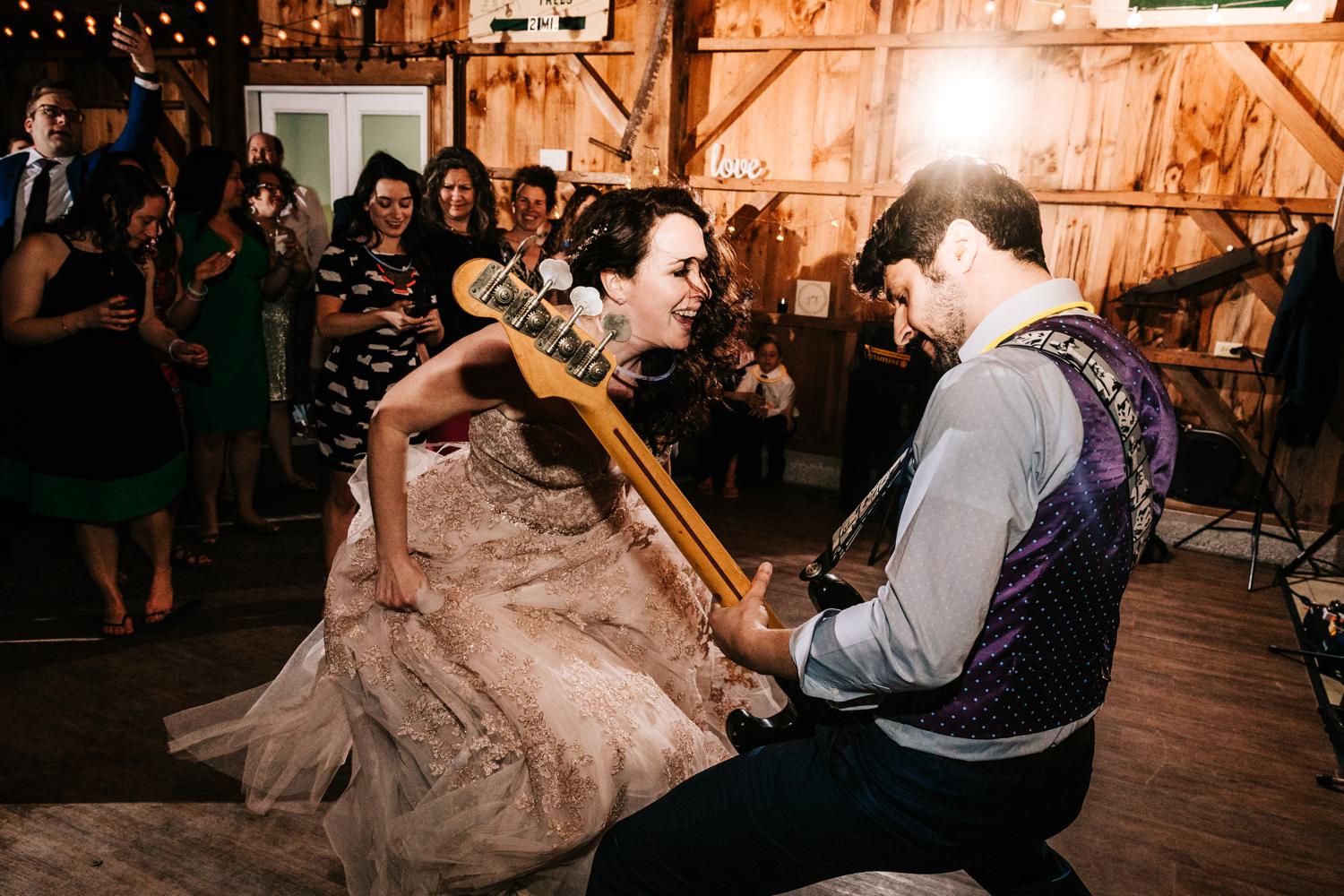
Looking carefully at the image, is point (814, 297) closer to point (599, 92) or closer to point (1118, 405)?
point (599, 92)

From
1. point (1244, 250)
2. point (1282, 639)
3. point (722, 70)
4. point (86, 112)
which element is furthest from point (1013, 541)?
point (86, 112)

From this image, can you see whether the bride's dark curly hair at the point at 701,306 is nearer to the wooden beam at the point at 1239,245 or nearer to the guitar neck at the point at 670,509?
the guitar neck at the point at 670,509

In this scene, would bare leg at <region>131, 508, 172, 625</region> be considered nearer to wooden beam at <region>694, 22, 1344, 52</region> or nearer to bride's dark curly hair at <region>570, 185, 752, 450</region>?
bride's dark curly hair at <region>570, 185, 752, 450</region>

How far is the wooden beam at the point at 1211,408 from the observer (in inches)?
220

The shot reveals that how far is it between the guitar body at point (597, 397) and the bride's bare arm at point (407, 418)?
0.35 metres

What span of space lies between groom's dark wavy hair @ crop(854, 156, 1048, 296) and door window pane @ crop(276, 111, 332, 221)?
773cm

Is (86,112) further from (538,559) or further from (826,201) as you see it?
(538,559)

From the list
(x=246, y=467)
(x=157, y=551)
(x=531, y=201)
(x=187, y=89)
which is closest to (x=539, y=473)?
(x=157, y=551)

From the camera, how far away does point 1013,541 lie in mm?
1108

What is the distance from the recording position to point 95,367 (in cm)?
323

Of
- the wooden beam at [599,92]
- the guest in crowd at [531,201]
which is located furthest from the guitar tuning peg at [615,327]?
the wooden beam at [599,92]

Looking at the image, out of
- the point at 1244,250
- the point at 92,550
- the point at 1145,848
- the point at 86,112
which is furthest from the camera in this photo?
the point at 86,112

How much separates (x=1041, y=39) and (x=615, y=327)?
5329 mm

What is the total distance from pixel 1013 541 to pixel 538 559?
121 cm
